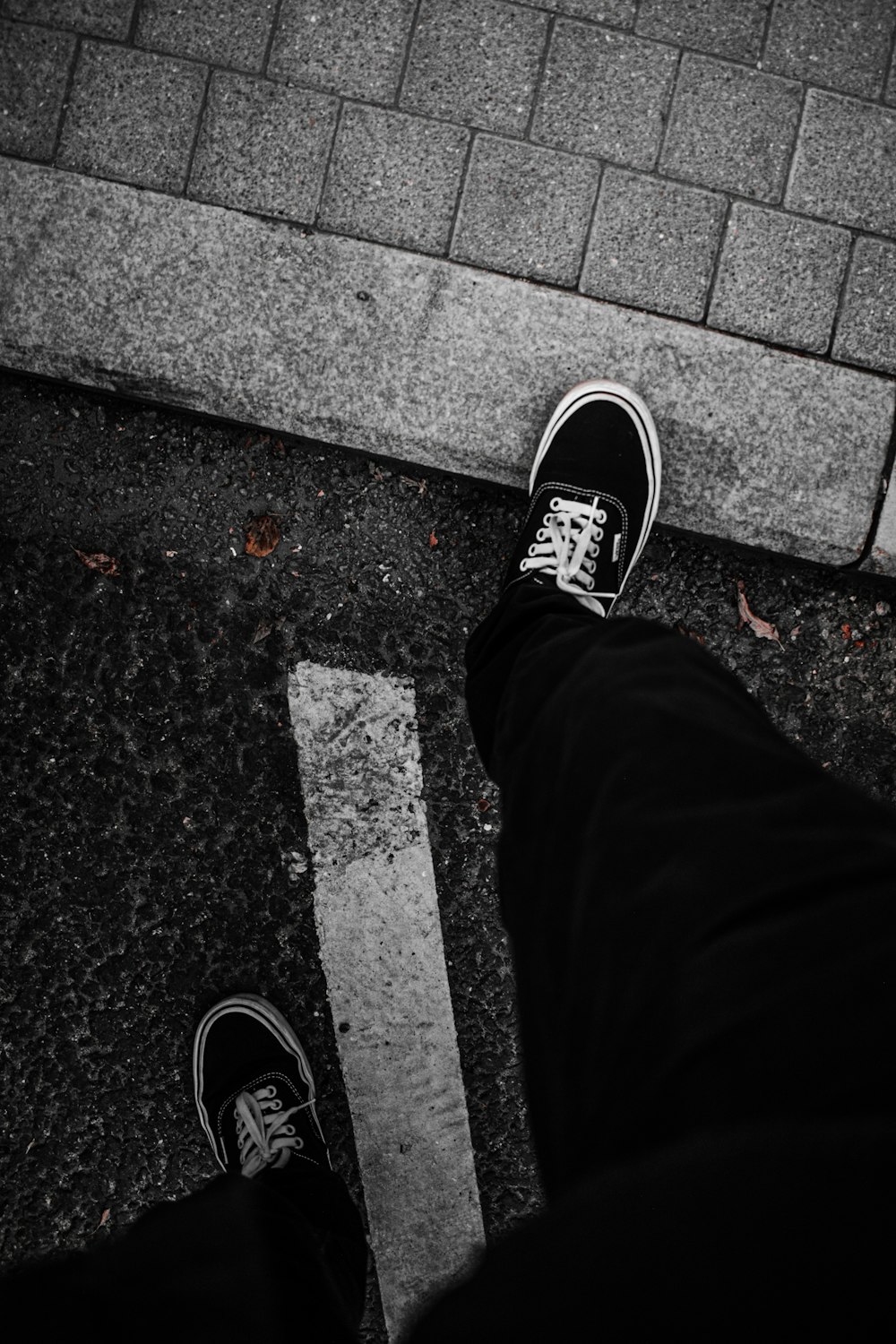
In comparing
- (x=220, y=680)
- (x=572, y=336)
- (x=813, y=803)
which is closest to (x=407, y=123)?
(x=572, y=336)

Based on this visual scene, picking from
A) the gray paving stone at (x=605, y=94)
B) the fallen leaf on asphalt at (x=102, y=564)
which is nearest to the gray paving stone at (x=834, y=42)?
the gray paving stone at (x=605, y=94)

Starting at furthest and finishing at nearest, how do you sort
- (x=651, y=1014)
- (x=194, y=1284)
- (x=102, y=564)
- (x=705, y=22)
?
(x=102, y=564)
(x=705, y=22)
(x=194, y=1284)
(x=651, y=1014)

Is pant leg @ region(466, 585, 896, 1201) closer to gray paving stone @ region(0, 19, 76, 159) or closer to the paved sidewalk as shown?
the paved sidewalk

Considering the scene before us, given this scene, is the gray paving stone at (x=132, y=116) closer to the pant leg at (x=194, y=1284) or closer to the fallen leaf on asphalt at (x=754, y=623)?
the fallen leaf on asphalt at (x=754, y=623)

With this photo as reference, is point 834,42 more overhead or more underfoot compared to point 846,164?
more overhead

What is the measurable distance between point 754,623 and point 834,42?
1.54 m

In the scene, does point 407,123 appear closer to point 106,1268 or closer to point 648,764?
point 648,764

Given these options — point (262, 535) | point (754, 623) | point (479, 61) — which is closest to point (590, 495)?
point (754, 623)

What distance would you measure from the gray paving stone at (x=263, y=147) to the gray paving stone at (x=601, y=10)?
65 cm

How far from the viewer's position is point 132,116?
7.56 feet

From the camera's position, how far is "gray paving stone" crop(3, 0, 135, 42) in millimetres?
2289

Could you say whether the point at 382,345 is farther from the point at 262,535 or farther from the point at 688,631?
the point at 688,631

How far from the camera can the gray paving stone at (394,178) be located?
229cm

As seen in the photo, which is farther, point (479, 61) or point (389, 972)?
point (389, 972)
